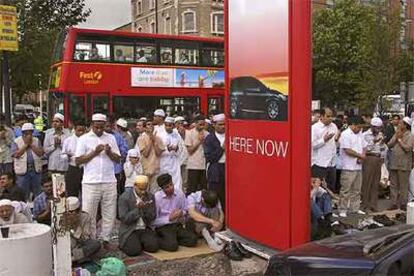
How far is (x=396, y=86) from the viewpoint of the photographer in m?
33.8

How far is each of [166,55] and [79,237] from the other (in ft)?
41.0

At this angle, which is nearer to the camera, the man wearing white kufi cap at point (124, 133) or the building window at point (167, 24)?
the man wearing white kufi cap at point (124, 133)

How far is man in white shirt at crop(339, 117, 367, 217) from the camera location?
9.38 metres

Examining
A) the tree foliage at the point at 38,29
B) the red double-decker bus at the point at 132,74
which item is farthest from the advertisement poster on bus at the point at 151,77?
the tree foliage at the point at 38,29

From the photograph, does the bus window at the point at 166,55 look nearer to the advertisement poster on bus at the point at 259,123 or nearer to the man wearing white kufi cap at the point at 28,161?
the man wearing white kufi cap at the point at 28,161

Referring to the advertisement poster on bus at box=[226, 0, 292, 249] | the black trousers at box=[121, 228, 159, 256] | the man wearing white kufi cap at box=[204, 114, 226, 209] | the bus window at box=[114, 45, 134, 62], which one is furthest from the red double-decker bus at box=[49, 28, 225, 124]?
the advertisement poster on bus at box=[226, 0, 292, 249]

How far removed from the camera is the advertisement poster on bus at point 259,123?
246 inches

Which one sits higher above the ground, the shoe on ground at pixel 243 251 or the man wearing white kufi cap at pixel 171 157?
the man wearing white kufi cap at pixel 171 157

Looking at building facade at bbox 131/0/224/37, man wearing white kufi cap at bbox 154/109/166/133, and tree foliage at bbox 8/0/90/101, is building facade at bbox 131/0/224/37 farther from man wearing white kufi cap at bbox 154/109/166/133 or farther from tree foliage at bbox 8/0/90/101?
man wearing white kufi cap at bbox 154/109/166/133

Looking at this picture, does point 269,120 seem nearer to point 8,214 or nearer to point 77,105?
point 8,214

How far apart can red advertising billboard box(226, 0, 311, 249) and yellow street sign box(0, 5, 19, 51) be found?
5.42 meters

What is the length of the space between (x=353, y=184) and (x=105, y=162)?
4.25m

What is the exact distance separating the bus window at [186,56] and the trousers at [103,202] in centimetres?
1188

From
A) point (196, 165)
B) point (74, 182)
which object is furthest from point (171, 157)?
point (74, 182)
